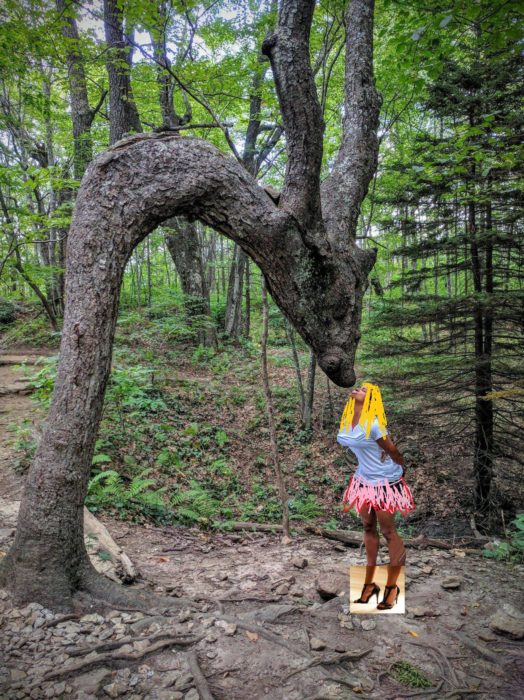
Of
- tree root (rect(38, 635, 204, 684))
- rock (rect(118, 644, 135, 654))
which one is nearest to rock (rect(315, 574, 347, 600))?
tree root (rect(38, 635, 204, 684))

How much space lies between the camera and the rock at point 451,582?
3768mm

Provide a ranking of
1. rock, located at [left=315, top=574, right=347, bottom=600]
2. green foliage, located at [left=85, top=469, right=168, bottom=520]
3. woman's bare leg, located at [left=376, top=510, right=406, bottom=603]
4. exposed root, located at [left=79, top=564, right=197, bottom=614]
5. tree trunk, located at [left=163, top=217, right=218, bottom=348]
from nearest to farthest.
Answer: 1. woman's bare leg, located at [left=376, top=510, right=406, bottom=603]
2. exposed root, located at [left=79, top=564, right=197, bottom=614]
3. rock, located at [left=315, top=574, right=347, bottom=600]
4. green foliage, located at [left=85, top=469, right=168, bottom=520]
5. tree trunk, located at [left=163, top=217, right=218, bottom=348]

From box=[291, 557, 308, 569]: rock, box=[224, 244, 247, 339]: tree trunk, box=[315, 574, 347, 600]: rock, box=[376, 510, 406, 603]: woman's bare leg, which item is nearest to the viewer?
box=[376, 510, 406, 603]: woman's bare leg

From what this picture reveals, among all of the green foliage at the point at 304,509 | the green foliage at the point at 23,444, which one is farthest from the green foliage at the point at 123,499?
the green foliage at the point at 304,509

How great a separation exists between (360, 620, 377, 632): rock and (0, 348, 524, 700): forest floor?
16 mm

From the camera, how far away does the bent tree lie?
3.17 metres

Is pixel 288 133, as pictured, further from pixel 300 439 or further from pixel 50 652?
pixel 300 439

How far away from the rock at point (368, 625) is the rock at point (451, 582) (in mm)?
960

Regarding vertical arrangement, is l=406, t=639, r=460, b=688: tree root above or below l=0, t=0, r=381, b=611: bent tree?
below

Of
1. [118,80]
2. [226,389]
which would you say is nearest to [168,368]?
[226,389]

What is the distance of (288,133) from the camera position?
12.3 ft

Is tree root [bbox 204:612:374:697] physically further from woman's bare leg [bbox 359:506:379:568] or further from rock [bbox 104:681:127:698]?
rock [bbox 104:681:127:698]

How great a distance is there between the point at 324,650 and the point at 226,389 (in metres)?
9.14

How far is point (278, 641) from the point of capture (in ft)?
9.91
